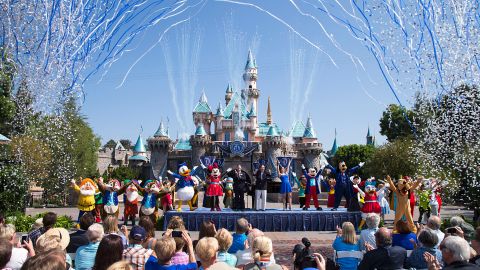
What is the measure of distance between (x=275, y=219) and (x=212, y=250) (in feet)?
36.5

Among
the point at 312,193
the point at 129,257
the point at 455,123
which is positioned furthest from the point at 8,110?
the point at 455,123

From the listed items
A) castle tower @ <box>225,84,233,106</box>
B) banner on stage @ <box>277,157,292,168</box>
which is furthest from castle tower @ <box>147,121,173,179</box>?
banner on stage @ <box>277,157,292,168</box>

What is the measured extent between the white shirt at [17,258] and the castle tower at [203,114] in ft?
234

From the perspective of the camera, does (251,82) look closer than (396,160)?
No

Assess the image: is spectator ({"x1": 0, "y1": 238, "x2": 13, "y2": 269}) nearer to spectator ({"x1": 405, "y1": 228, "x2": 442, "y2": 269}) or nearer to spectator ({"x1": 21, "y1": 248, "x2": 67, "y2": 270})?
spectator ({"x1": 21, "y1": 248, "x2": 67, "y2": 270})

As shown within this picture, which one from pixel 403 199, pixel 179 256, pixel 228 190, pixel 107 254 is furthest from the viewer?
pixel 228 190

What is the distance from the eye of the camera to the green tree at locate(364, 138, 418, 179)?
36906 millimetres

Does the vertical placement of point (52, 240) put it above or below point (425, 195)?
below

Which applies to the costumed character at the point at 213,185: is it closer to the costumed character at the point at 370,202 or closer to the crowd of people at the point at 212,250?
the costumed character at the point at 370,202

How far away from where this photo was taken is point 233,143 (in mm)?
60375

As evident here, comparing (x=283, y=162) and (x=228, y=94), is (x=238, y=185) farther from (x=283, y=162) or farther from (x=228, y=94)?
(x=228, y=94)

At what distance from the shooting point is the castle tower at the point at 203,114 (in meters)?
76.4

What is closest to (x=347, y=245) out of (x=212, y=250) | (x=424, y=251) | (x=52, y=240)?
(x=424, y=251)

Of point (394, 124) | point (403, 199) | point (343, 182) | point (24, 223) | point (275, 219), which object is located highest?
point (394, 124)
